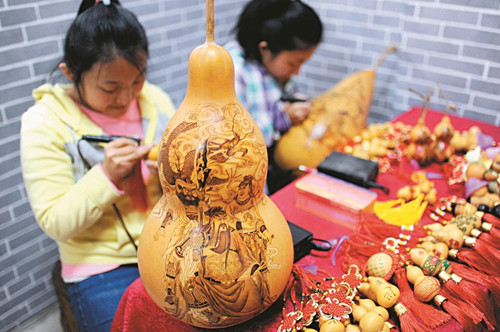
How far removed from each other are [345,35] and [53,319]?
5.98ft

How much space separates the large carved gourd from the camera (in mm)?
603

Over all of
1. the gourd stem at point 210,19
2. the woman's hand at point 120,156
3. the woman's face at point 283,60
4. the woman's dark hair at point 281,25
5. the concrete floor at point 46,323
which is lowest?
the concrete floor at point 46,323

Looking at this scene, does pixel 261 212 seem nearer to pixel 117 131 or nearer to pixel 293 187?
pixel 293 187

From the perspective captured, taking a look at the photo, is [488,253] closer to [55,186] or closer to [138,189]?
[138,189]

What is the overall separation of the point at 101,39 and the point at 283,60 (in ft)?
2.43

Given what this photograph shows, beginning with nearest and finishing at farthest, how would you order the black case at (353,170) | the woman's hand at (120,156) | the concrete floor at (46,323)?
1. the woman's hand at (120,156)
2. the black case at (353,170)
3. the concrete floor at (46,323)

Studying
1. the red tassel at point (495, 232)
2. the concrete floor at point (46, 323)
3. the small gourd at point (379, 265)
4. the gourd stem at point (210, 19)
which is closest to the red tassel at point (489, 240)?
the red tassel at point (495, 232)

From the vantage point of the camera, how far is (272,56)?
5.13ft

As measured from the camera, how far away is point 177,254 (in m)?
0.62

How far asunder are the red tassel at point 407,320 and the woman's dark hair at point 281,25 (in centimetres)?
103

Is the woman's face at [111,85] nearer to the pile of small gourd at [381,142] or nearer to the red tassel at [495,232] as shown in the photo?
the pile of small gourd at [381,142]

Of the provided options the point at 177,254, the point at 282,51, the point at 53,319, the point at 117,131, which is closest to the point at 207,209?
the point at 177,254

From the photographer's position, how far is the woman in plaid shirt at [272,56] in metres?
1.49

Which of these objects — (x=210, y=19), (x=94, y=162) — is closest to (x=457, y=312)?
(x=210, y=19)
